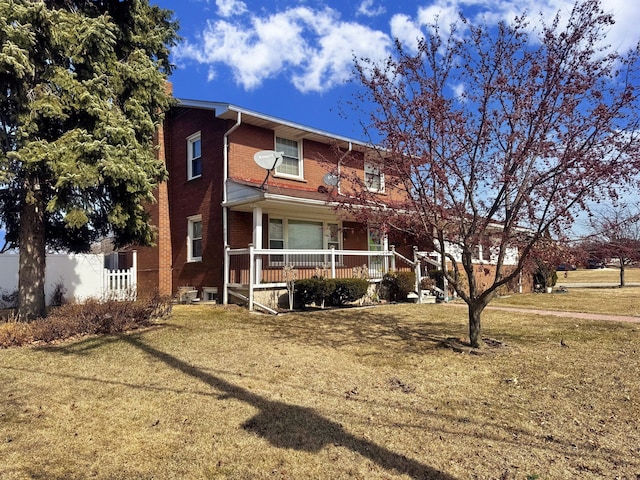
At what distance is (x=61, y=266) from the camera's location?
14.7m

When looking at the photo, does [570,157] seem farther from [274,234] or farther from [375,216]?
[274,234]

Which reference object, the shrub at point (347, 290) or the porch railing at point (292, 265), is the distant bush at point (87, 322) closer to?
the porch railing at point (292, 265)

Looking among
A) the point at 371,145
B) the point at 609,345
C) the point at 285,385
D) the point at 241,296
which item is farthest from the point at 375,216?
the point at 241,296

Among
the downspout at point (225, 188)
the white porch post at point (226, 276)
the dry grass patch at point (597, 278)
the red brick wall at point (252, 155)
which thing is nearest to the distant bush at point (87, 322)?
the white porch post at point (226, 276)

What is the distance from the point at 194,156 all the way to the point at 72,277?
585 centimetres

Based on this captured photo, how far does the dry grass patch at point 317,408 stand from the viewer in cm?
355

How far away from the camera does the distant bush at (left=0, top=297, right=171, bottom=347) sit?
7.73 metres

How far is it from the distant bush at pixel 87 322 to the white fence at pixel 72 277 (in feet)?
15.0

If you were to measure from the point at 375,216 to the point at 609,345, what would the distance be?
4711 mm

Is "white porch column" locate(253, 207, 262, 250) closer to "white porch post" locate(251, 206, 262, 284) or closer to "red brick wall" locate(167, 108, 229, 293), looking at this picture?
"white porch post" locate(251, 206, 262, 284)

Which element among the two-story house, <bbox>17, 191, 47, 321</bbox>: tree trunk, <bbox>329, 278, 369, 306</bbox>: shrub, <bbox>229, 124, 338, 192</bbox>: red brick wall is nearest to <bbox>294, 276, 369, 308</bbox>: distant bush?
<bbox>329, 278, 369, 306</bbox>: shrub

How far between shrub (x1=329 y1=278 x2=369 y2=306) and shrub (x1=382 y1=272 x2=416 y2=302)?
Result: 1824mm

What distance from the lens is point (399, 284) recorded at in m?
14.7

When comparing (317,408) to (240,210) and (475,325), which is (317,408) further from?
(240,210)
